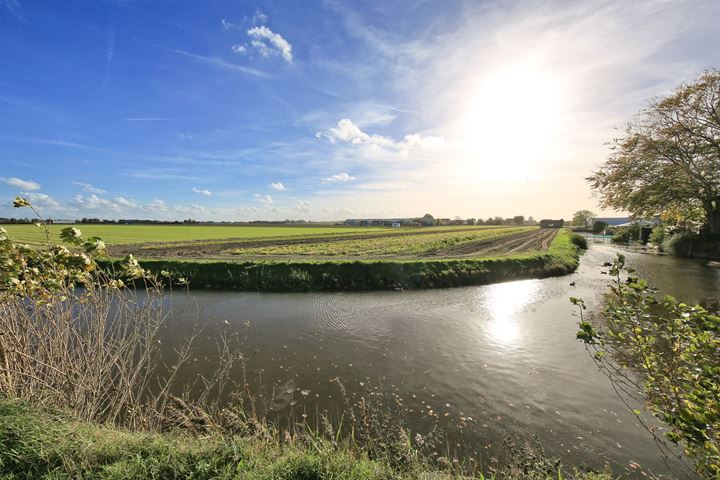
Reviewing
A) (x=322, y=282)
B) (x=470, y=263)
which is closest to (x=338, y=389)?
(x=322, y=282)

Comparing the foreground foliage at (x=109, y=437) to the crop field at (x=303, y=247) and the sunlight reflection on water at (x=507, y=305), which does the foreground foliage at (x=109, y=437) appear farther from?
the crop field at (x=303, y=247)

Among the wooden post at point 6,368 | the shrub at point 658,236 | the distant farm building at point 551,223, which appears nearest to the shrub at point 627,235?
the shrub at point 658,236

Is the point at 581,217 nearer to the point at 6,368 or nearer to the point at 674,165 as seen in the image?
the point at 674,165

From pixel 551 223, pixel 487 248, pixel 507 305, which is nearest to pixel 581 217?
pixel 551 223

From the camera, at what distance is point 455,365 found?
A: 8.10 meters

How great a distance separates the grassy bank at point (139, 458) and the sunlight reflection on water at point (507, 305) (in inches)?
271

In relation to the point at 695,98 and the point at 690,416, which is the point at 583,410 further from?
the point at 695,98

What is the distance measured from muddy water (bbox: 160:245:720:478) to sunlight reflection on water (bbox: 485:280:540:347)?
0.07 meters

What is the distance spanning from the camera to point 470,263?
66.5 feet

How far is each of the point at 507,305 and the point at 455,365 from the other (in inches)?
295

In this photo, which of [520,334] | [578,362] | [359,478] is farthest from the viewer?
[520,334]

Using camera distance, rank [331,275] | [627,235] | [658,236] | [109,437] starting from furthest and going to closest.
Result: [627,235] → [658,236] → [331,275] → [109,437]

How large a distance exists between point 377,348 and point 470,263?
13.3m

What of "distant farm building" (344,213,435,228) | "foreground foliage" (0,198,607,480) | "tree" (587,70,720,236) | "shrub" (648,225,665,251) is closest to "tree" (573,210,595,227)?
"distant farm building" (344,213,435,228)
